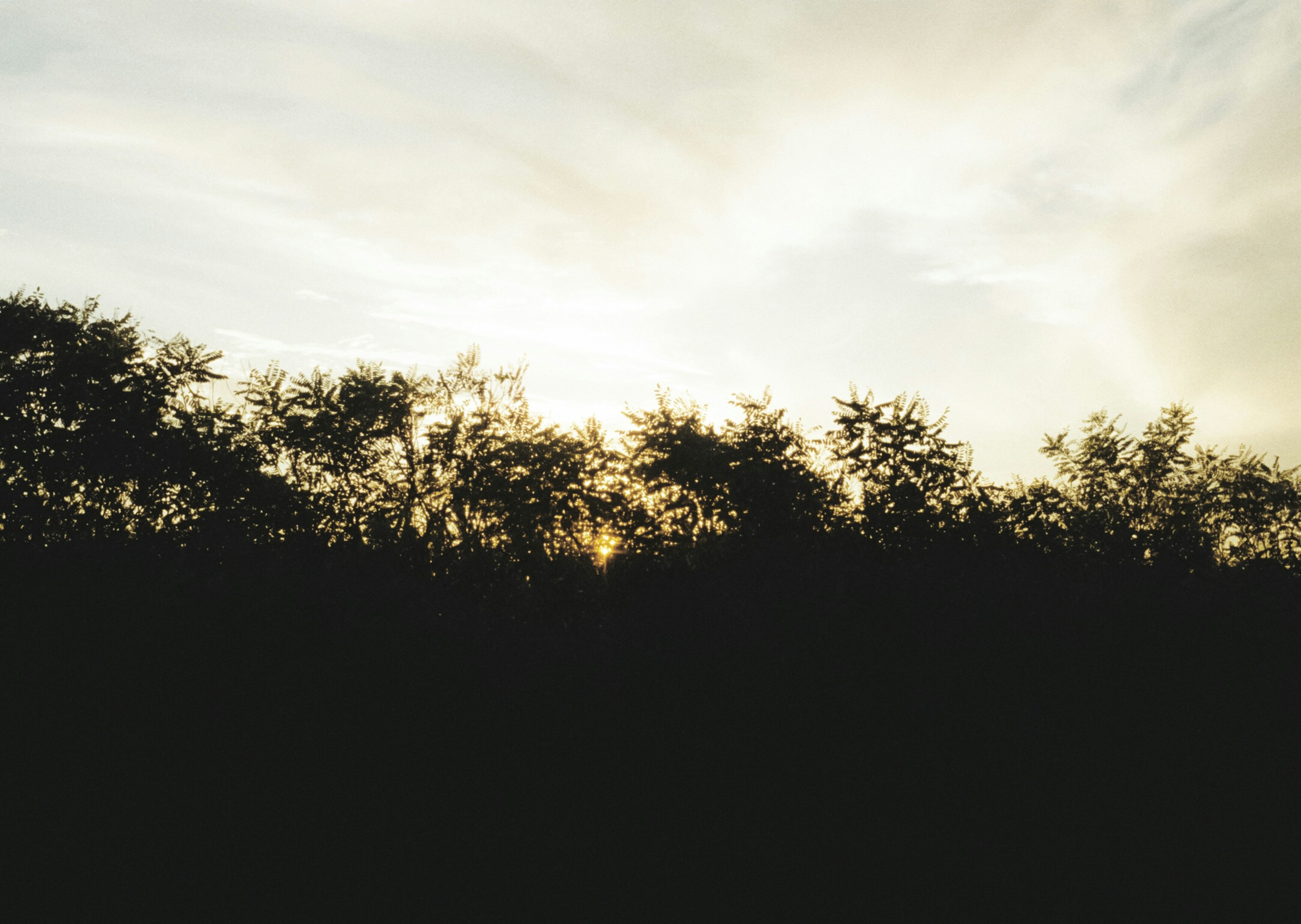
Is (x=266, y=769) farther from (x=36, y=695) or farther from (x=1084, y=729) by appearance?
(x=1084, y=729)

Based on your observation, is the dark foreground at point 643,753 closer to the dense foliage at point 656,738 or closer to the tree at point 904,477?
the dense foliage at point 656,738

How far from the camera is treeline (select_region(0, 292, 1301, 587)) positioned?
30.4 m

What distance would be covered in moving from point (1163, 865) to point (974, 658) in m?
3.55

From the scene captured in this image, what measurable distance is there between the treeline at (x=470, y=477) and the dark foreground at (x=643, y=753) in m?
12.4

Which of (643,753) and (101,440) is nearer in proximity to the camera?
(643,753)

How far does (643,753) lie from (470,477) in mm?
26877

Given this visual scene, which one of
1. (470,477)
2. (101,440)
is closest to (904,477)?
(470,477)

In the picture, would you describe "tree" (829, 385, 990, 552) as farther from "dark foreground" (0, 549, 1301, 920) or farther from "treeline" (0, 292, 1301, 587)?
"dark foreground" (0, 549, 1301, 920)

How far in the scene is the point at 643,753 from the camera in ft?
39.3

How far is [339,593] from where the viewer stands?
13758 mm

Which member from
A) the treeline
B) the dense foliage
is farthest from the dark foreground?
the treeline

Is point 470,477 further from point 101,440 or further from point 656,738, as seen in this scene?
point 656,738

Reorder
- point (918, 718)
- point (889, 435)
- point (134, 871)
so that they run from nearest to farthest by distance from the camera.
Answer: point (134, 871) < point (918, 718) < point (889, 435)

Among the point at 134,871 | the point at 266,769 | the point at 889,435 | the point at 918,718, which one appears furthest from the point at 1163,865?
the point at 889,435
